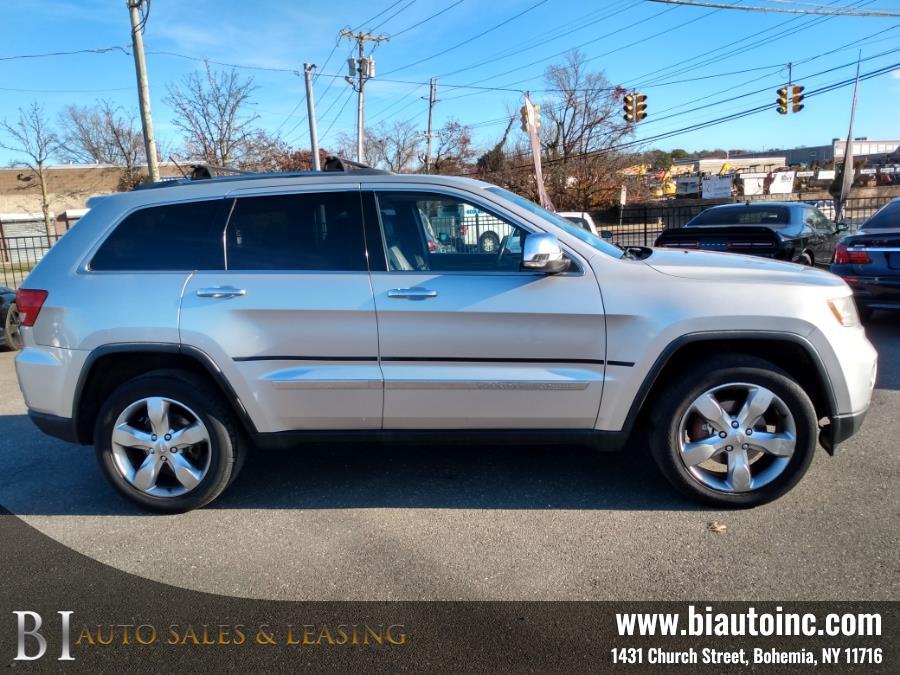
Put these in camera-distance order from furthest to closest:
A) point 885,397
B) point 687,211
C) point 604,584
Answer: point 687,211
point 885,397
point 604,584

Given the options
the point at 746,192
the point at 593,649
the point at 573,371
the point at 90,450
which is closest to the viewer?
the point at 593,649

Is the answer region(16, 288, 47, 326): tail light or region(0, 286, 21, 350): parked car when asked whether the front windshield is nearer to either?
region(16, 288, 47, 326): tail light

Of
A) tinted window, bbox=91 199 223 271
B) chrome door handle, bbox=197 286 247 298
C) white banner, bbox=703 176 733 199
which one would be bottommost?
chrome door handle, bbox=197 286 247 298

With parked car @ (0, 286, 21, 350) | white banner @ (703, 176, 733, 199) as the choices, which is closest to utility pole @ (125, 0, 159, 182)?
parked car @ (0, 286, 21, 350)

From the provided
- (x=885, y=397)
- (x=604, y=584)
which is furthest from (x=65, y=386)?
(x=885, y=397)

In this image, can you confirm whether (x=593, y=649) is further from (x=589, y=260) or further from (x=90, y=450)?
(x=90, y=450)

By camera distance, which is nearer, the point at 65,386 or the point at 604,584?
the point at 604,584

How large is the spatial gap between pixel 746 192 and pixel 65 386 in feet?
214

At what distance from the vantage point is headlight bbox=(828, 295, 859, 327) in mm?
3496

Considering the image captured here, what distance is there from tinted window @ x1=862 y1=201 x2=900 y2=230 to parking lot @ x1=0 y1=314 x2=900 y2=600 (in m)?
4.38

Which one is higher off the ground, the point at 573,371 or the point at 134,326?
the point at 134,326

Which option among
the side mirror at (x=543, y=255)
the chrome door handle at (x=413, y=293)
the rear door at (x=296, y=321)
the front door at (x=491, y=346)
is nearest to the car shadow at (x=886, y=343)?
the front door at (x=491, y=346)

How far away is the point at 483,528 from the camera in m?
3.53

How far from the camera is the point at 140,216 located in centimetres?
379
